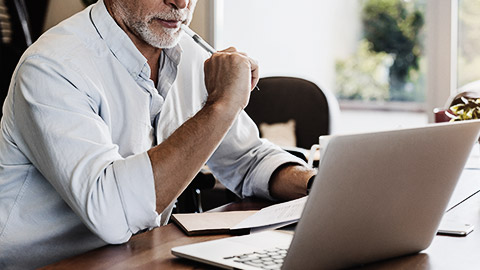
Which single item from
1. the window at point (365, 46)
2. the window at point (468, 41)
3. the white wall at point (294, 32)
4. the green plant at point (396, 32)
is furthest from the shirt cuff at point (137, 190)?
the green plant at point (396, 32)

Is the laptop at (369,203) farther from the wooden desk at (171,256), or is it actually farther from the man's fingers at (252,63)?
the man's fingers at (252,63)

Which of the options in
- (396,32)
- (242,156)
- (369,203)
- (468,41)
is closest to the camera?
(369,203)

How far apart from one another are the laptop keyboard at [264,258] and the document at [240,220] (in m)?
0.13

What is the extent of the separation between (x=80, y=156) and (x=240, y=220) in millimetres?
297

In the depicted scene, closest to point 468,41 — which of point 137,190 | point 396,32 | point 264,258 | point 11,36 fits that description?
point 396,32

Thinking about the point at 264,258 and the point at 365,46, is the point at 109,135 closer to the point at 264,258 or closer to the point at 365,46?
the point at 264,258

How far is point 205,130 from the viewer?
1171mm

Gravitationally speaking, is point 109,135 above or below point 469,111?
above

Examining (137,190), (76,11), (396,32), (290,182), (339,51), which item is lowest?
(339,51)

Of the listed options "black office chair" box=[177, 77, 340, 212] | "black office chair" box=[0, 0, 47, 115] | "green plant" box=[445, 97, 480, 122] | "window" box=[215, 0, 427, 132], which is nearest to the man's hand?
"green plant" box=[445, 97, 480, 122]

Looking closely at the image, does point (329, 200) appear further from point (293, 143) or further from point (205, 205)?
point (205, 205)

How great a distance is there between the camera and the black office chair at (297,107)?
2.98m

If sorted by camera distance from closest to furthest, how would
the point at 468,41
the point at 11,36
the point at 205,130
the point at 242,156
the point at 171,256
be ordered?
the point at 171,256 < the point at 205,130 < the point at 242,156 < the point at 468,41 < the point at 11,36

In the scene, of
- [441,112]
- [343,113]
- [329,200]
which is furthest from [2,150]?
[343,113]
